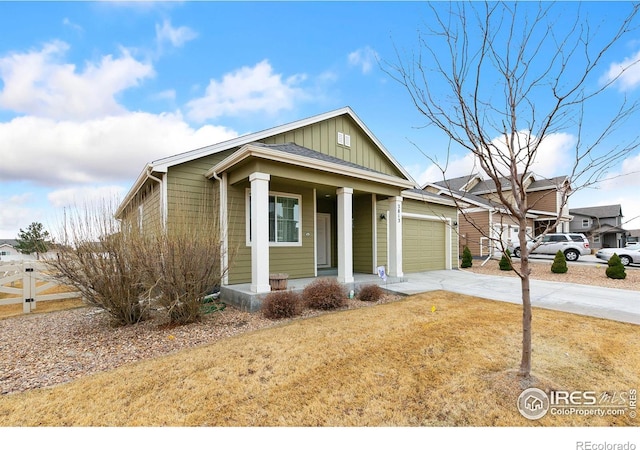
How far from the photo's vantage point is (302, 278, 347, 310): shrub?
6473 millimetres

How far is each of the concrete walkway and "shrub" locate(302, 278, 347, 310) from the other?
2248mm

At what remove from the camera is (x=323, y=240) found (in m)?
11.0

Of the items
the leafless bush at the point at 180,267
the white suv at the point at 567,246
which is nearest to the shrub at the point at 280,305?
the leafless bush at the point at 180,267

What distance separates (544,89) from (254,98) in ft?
28.9

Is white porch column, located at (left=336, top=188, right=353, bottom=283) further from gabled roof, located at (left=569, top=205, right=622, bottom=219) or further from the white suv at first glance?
gabled roof, located at (left=569, top=205, right=622, bottom=219)

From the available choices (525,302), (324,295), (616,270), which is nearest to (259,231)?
(324,295)

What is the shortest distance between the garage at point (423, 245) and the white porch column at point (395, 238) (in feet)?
7.21

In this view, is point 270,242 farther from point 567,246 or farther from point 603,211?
point 603,211

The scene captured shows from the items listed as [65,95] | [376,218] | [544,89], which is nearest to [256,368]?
[544,89]

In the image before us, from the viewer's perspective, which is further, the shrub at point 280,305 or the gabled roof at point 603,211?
the gabled roof at point 603,211

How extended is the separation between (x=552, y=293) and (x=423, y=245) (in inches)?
205

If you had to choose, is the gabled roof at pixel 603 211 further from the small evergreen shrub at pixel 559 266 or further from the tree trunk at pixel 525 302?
the tree trunk at pixel 525 302

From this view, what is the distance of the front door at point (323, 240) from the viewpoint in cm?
1086
